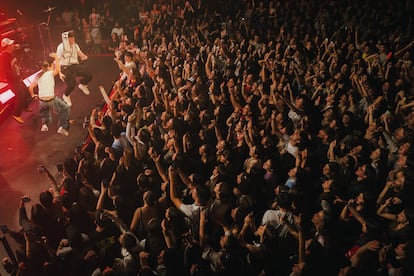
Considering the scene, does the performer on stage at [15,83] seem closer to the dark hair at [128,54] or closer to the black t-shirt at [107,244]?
the dark hair at [128,54]

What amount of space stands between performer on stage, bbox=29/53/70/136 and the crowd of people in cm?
178

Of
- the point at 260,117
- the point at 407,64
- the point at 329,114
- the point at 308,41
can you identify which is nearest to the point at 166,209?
the point at 260,117

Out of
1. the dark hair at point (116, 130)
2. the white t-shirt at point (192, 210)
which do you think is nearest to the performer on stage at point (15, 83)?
the dark hair at point (116, 130)

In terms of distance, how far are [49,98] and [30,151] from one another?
1197 millimetres

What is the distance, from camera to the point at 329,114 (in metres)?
5.34

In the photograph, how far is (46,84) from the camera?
25.1 ft

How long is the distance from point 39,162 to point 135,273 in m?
4.83

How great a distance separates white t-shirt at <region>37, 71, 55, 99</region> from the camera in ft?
25.1

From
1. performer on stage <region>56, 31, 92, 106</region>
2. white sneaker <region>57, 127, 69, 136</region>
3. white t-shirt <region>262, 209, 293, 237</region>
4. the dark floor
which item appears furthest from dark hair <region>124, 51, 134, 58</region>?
white t-shirt <region>262, 209, 293, 237</region>

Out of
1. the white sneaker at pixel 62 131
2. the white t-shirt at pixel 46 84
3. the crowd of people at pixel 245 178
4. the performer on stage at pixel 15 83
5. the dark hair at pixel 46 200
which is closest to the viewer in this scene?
the crowd of people at pixel 245 178

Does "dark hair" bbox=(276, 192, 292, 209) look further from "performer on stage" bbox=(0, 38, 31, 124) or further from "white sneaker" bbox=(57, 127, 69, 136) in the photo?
"performer on stage" bbox=(0, 38, 31, 124)

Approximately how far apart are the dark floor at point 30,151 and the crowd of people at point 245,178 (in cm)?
120

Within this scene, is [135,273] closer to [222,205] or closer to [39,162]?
[222,205]

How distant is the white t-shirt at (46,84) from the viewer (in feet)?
25.1
